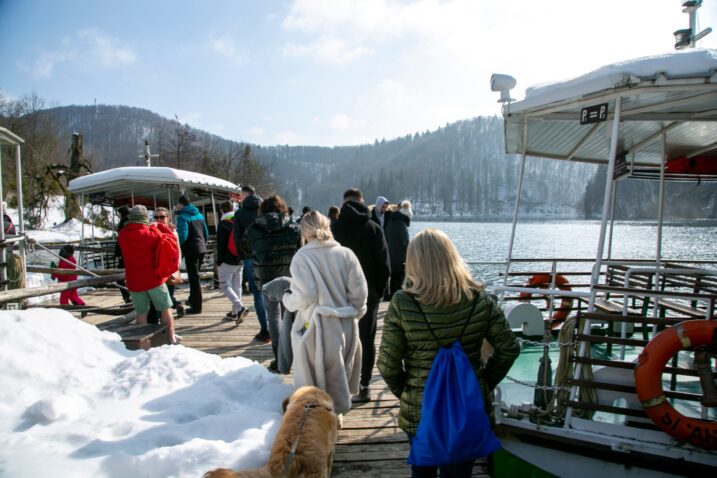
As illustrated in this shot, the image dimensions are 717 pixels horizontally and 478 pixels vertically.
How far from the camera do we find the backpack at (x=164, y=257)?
4.97m

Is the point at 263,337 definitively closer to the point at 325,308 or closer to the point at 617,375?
the point at 325,308

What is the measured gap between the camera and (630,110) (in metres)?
3.57

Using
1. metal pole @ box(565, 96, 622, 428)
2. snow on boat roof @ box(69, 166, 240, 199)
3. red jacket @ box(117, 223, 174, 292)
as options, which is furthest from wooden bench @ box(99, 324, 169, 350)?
snow on boat roof @ box(69, 166, 240, 199)

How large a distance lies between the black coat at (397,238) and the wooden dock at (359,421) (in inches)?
47.7

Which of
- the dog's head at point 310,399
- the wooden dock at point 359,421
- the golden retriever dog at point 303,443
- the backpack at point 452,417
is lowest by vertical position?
the wooden dock at point 359,421

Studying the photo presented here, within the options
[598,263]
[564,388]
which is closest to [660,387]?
[564,388]

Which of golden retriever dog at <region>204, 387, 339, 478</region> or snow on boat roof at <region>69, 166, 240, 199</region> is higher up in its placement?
snow on boat roof at <region>69, 166, 240, 199</region>

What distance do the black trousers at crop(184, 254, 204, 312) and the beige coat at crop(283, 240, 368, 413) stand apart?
4385mm

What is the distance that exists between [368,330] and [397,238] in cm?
350

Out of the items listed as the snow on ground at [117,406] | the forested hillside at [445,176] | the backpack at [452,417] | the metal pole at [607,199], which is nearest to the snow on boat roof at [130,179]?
the snow on ground at [117,406]

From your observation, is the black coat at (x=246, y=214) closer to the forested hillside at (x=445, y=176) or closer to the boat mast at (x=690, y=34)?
the boat mast at (x=690, y=34)

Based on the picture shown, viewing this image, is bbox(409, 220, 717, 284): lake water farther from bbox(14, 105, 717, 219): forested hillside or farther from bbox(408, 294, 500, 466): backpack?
bbox(14, 105, 717, 219): forested hillside

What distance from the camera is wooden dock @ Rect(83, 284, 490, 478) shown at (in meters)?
3.02

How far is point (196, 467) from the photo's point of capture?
95.6 inches
